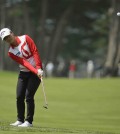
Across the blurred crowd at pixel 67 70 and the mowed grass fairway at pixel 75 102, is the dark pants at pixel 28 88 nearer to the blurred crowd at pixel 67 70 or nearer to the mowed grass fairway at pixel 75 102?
the mowed grass fairway at pixel 75 102

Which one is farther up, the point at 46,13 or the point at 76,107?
the point at 46,13

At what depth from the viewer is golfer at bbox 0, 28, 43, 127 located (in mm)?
15555

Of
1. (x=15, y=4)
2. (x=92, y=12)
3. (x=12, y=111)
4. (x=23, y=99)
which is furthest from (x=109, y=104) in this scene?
(x=15, y=4)

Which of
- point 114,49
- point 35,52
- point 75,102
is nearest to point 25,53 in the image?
point 35,52

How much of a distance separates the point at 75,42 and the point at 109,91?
59186 millimetres

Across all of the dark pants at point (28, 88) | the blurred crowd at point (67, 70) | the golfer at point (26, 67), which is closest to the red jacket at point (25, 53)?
the golfer at point (26, 67)

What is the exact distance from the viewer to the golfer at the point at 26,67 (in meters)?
15.6

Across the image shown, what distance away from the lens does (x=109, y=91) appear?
40.4 metres

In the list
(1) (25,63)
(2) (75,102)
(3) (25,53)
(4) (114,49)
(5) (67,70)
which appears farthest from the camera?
(5) (67,70)

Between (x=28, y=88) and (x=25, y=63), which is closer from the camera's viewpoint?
(x=25, y=63)

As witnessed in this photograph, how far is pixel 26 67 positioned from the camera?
51.1 ft

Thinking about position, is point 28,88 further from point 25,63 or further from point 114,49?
point 114,49

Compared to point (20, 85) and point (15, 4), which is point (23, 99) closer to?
point (20, 85)

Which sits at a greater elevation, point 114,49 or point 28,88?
point 114,49
